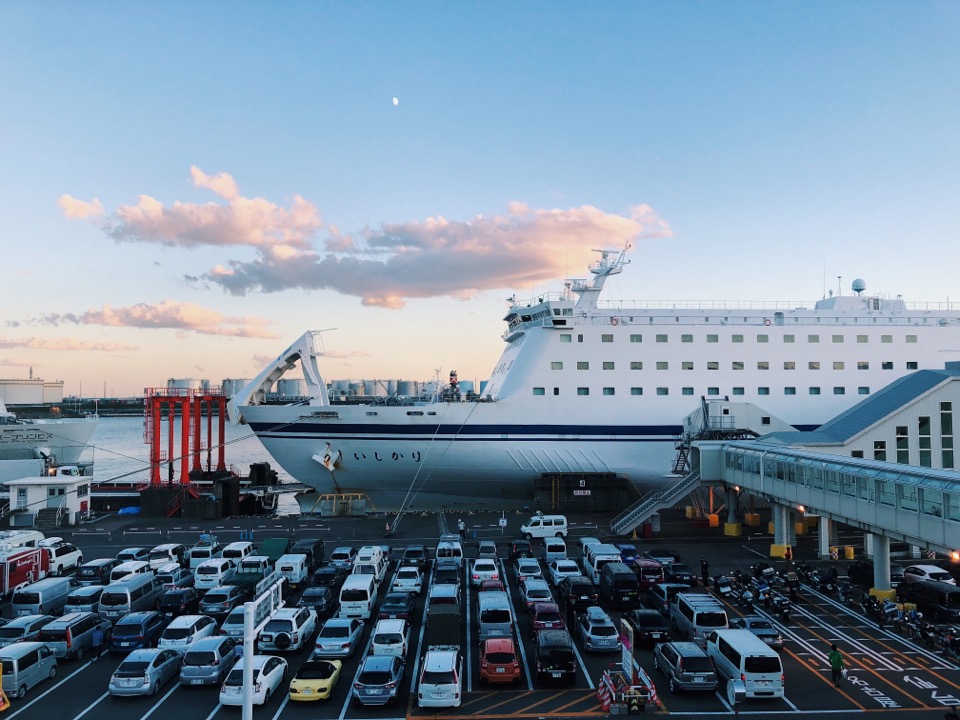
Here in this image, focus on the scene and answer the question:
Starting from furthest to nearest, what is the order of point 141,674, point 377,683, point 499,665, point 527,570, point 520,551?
1. point 520,551
2. point 527,570
3. point 499,665
4. point 141,674
5. point 377,683

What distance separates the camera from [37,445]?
168 ft

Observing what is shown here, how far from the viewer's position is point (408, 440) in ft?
108

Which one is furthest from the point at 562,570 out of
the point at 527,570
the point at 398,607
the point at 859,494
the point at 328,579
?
the point at 859,494

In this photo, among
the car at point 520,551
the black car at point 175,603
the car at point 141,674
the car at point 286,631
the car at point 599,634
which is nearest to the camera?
the car at point 141,674

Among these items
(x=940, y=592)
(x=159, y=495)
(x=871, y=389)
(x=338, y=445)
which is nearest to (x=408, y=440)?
(x=338, y=445)

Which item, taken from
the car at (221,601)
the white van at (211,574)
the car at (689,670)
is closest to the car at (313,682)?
the car at (221,601)

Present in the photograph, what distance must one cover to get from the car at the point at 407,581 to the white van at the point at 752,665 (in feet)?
28.3

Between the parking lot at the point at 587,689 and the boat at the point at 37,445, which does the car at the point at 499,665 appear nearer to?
the parking lot at the point at 587,689

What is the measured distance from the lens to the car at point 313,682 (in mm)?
12180

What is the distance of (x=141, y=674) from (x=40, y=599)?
6.83 m

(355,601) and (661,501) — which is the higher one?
(661,501)

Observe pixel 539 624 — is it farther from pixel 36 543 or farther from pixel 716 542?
pixel 36 543

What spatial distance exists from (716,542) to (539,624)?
48.1 ft

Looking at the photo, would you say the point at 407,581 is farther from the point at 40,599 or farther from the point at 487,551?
the point at 40,599
